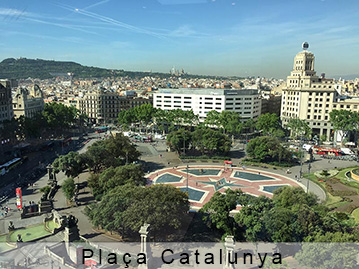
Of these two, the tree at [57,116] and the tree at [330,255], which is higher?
the tree at [57,116]

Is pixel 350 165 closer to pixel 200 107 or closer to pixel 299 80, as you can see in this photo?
pixel 299 80

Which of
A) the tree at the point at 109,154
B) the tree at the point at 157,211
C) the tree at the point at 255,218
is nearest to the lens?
the tree at the point at 255,218

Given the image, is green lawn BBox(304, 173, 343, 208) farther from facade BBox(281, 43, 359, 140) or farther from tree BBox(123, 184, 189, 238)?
facade BBox(281, 43, 359, 140)

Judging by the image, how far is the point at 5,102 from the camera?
61.4 m

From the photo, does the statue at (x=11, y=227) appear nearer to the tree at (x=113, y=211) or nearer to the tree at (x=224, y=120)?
the tree at (x=113, y=211)

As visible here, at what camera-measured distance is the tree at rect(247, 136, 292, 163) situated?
45475 mm

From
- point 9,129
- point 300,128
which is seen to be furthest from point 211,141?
point 9,129

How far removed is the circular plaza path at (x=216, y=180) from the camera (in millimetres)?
36103

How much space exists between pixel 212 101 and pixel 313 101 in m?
23.4

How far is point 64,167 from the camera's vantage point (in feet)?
113

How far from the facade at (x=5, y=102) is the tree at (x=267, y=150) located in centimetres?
4976

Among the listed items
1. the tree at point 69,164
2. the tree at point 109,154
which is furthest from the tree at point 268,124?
the tree at point 69,164

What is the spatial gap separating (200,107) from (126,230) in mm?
56721

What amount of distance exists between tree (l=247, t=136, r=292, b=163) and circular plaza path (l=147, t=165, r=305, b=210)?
10.7ft
